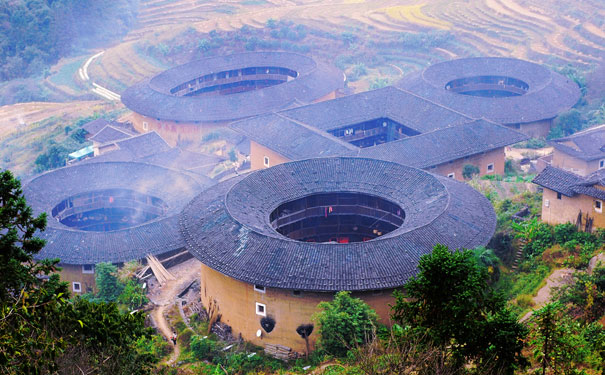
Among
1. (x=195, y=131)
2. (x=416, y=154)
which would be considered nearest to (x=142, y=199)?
(x=195, y=131)

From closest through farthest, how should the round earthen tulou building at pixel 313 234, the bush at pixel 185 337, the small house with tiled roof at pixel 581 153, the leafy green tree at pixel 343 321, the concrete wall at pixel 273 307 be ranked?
1. the leafy green tree at pixel 343 321
2. the round earthen tulou building at pixel 313 234
3. the concrete wall at pixel 273 307
4. the bush at pixel 185 337
5. the small house with tiled roof at pixel 581 153

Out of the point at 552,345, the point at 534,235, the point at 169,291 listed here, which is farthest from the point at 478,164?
the point at 552,345

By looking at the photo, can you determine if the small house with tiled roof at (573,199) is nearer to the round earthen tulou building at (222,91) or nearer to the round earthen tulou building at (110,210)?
the round earthen tulou building at (110,210)

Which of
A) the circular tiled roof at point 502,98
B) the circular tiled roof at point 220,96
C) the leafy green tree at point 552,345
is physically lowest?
the circular tiled roof at point 220,96

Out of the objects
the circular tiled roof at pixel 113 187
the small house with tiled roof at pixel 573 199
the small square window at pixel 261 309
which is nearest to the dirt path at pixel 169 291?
the circular tiled roof at pixel 113 187

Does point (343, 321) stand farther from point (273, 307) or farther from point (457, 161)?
point (457, 161)

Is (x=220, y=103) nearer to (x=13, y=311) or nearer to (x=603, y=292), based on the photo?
(x=603, y=292)

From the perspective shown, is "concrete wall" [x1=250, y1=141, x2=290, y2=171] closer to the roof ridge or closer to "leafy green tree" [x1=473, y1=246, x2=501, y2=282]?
the roof ridge
